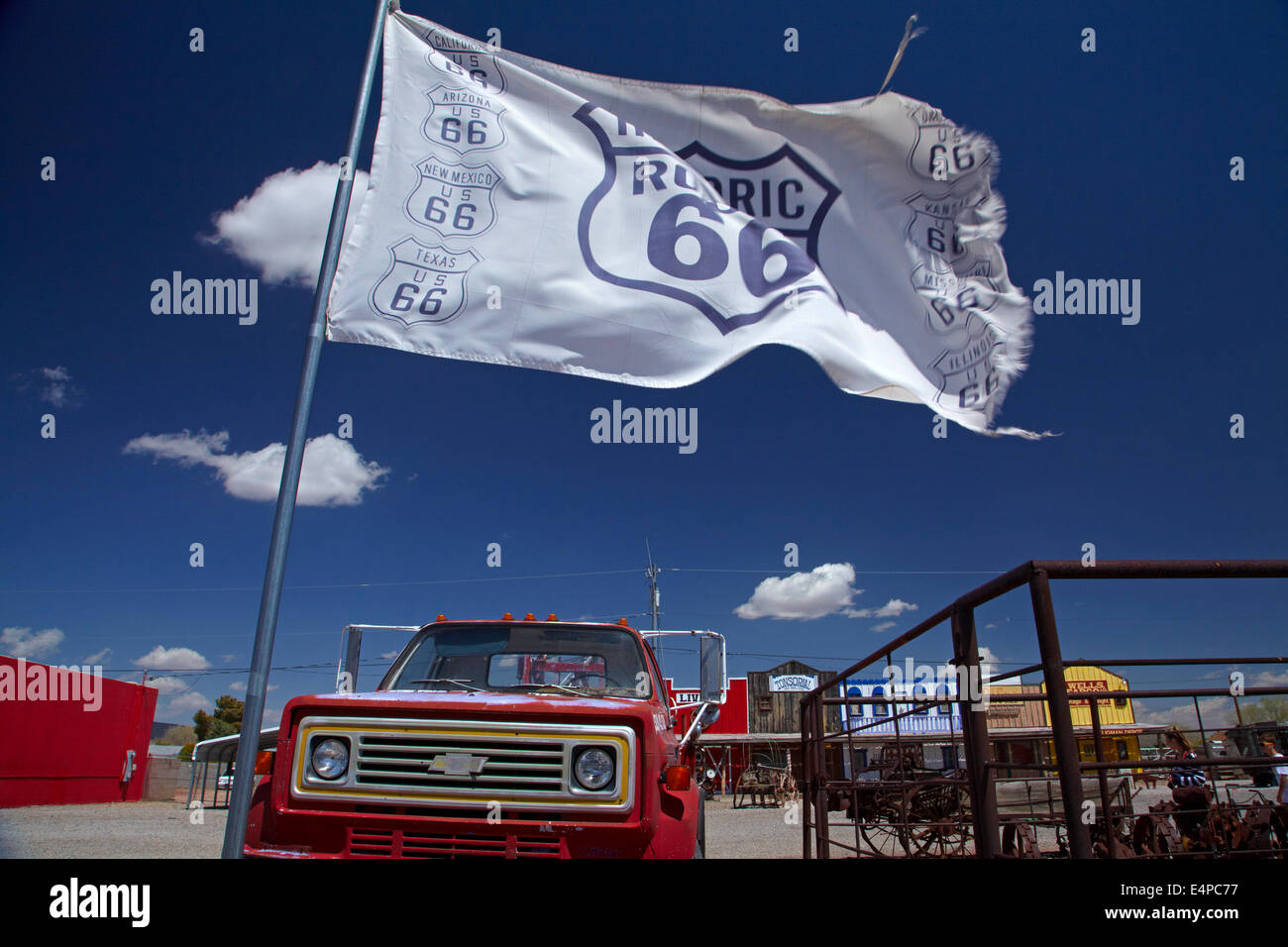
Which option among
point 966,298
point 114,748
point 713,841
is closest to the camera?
point 966,298

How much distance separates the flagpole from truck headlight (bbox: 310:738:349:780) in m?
0.14

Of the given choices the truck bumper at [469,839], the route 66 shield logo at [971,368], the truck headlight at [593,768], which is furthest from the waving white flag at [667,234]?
the truck bumper at [469,839]

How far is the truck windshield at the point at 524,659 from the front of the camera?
467 centimetres

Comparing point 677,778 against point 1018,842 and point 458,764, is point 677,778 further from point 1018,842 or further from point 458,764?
point 1018,842

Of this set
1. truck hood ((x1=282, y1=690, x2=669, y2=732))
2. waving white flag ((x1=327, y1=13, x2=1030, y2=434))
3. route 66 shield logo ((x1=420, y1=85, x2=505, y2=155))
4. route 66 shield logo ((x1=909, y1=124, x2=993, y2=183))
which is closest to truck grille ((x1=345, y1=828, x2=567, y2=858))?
truck hood ((x1=282, y1=690, x2=669, y2=732))

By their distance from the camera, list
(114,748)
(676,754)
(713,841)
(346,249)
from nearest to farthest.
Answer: (676,754), (346,249), (713,841), (114,748)

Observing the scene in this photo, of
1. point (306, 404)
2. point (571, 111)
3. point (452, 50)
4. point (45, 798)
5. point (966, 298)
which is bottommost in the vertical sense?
point (45, 798)

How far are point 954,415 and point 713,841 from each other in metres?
10.2

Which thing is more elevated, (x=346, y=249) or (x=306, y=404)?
(x=346, y=249)

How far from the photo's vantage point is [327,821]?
3191 mm

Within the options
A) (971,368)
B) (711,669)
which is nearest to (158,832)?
(711,669)

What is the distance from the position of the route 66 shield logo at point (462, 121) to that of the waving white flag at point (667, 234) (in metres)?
0.01
